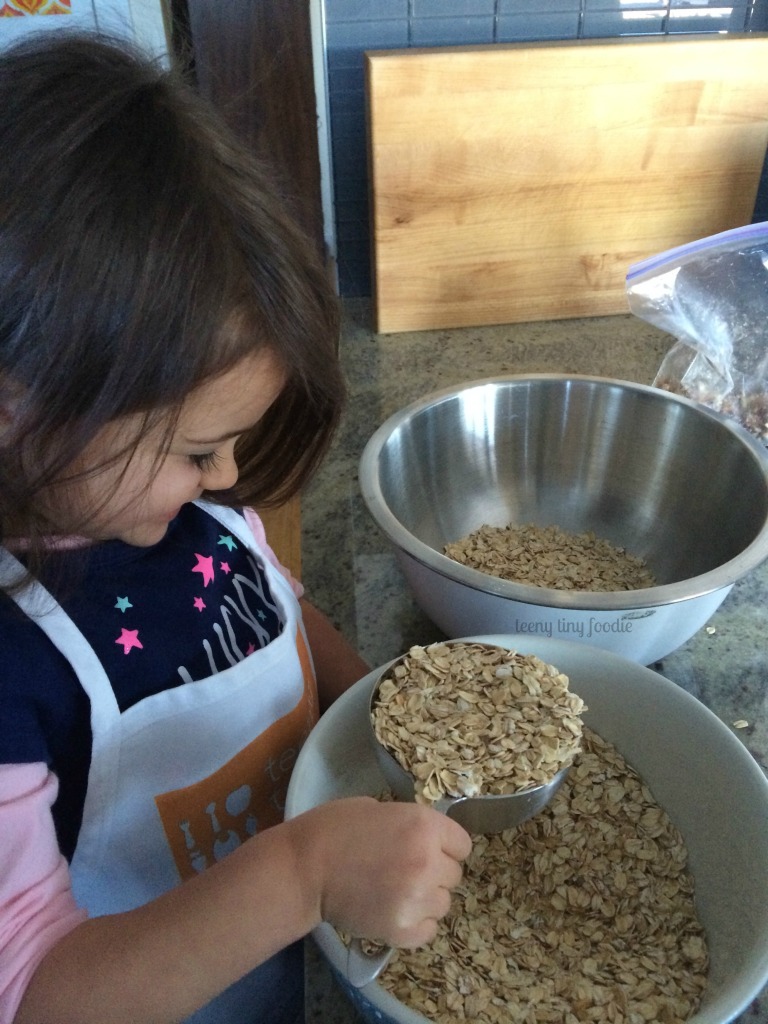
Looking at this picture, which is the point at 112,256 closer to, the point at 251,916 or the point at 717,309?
the point at 251,916

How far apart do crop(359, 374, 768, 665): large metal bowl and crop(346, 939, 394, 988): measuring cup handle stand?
10.5 inches

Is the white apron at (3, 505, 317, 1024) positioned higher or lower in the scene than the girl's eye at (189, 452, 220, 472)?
lower

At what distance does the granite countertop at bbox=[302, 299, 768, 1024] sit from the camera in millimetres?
688

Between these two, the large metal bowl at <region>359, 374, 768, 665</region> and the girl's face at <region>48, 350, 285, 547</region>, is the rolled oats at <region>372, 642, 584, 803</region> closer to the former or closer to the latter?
the large metal bowl at <region>359, 374, 768, 665</region>

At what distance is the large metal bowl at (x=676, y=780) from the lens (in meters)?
0.43

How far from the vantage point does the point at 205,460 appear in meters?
0.52

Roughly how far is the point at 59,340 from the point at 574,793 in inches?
18.1

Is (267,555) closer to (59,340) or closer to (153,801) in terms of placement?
(153,801)

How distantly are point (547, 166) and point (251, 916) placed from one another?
1.09 m

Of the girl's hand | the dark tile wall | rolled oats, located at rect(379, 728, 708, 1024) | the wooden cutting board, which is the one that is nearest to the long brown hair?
the girl's hand

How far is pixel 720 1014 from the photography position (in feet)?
1.26

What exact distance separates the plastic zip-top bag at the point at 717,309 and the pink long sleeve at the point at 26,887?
0.77 metres

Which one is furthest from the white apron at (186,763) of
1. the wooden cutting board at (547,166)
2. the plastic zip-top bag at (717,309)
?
the wooden cutting board at (547,166)

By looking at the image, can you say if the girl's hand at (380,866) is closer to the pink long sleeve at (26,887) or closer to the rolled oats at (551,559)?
the pink long sleeve at (26,887)
